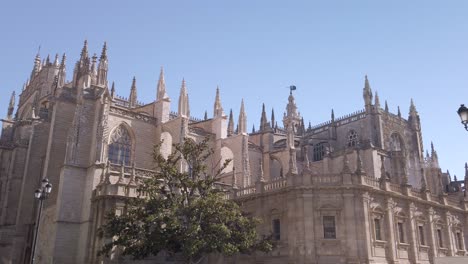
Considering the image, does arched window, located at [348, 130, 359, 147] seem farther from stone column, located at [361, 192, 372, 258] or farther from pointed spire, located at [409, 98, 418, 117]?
stone column, located at [361, 192, 372, 258]

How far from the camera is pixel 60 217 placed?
29.8 metres

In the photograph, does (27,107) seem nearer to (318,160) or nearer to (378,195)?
(318,160)

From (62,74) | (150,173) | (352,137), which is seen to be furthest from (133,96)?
(352,137)

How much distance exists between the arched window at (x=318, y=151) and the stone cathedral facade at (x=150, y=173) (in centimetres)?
705

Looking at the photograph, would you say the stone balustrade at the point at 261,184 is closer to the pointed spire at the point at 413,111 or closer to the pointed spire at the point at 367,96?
the pointed spire at the point at 367,96

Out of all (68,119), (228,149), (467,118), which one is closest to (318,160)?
(228,149)

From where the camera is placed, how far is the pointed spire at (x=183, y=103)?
37394 mm

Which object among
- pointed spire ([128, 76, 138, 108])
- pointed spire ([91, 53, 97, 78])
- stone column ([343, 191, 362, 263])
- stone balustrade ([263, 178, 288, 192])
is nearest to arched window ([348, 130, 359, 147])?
pointed spire ([128, 76, 138, 108])

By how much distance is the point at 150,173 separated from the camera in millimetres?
33094

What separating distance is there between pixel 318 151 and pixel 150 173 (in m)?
27.5

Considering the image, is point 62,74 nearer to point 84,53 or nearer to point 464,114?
point 84,53

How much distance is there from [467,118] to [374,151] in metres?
33.8

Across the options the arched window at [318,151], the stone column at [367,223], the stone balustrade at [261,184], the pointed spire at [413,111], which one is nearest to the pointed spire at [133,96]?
the stone balustrade at [261,184]

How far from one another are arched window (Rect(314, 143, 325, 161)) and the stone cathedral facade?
705 cm
